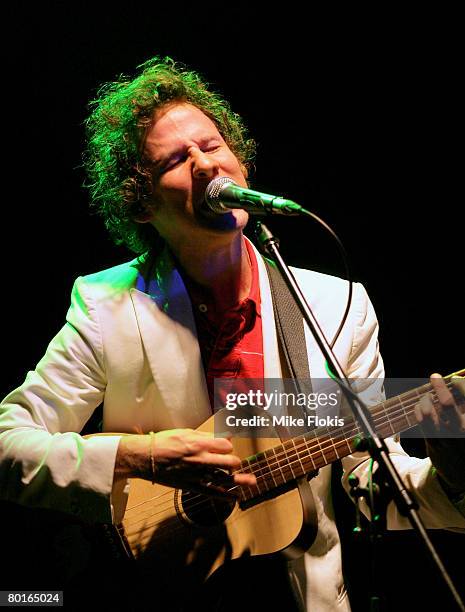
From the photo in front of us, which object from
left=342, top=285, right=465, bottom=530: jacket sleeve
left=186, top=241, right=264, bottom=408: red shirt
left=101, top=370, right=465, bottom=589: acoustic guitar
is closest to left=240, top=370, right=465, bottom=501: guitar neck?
left=101, top=370, right=465, bottom=589: acoustic guitar

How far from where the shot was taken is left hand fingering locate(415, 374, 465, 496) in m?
1.79

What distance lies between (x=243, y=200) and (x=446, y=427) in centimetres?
90

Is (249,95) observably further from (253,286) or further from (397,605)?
(397,605)

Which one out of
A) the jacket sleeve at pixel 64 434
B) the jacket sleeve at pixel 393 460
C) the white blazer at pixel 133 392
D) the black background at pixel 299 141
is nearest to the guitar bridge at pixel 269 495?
the white blazer at pixel 133 392

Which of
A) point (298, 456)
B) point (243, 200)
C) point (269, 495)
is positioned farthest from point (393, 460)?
point (243, 200)

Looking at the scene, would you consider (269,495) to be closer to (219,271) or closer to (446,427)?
(446,427)

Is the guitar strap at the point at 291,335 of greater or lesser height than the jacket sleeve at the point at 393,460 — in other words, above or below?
above

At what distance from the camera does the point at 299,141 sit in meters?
3.19

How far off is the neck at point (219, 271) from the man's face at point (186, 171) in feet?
0.29

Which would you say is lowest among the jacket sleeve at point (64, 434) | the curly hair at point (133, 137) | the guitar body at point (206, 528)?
the guitar body at point (206, 528)

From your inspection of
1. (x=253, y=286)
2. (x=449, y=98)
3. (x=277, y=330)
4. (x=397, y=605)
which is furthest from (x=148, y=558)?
(x=449, y=98)

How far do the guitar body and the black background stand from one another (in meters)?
1.13

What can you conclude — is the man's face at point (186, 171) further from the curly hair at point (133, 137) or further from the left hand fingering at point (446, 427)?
the left hand fingering at point (446, 427)

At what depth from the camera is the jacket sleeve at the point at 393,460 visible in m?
2.01
